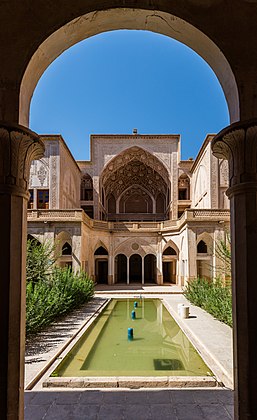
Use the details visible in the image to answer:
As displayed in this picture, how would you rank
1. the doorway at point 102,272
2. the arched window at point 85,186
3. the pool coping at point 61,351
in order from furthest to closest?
the arched window at point 85,186, the doorway at point 102,272, the pool coping at point 61,351

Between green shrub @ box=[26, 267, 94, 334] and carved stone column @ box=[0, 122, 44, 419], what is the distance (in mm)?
5246

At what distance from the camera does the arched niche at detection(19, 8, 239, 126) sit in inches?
114

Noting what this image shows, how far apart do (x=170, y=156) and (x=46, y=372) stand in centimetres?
2312

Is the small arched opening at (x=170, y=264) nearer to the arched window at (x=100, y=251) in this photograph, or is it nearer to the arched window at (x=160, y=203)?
the arched window at (x=100, y=251)

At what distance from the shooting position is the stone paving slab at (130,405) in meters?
3.67

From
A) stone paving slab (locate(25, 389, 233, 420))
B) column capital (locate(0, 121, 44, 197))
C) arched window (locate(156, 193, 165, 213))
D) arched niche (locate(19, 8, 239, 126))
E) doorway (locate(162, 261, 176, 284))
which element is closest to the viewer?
column capital (locate(0, 121, 44, 197))

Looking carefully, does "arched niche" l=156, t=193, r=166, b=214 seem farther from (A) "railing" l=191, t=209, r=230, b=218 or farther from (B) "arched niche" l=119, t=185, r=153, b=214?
(A) "railing" l=191, t=209, r=230, b=218

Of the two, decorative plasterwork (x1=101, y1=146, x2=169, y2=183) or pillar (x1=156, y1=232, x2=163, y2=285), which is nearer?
pillar (x1=156, y1=232, x2=163, y2=285)

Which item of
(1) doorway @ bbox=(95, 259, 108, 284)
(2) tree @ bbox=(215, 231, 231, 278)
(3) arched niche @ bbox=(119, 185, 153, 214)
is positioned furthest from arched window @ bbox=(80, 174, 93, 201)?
(2) tree @ bbox=(215, 231, 231, 278)

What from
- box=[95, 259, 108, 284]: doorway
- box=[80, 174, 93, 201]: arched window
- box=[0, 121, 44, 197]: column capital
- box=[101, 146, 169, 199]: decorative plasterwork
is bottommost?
box=[95, 259, 108, 284]: doorway

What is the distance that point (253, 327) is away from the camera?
2584 mm

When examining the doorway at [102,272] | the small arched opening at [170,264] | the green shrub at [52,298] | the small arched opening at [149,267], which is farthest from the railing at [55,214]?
the small arched opening at [149,267]

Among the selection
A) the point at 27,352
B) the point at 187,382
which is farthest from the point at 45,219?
the point at 187,382

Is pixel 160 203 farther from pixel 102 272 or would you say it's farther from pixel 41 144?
pixel 41 144
